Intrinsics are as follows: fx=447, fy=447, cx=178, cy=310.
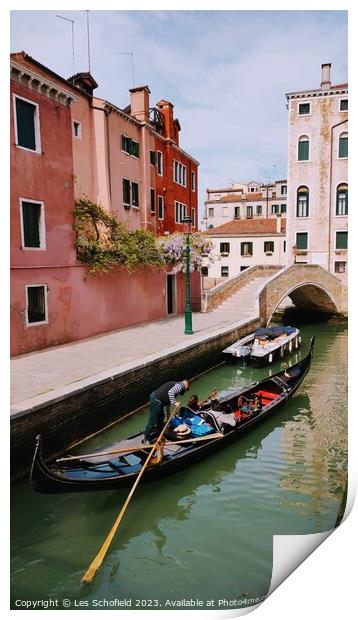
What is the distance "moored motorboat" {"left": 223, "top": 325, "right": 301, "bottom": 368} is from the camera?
8.75m

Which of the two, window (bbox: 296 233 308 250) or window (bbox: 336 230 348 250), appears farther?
window (bbox: 296 233 308 250)

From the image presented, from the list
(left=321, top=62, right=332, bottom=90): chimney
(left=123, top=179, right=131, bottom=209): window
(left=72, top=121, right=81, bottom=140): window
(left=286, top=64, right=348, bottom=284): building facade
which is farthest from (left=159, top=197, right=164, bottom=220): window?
(left=321, top=62, right=332, bottom=90): chimney

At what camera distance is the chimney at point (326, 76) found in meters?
3.98

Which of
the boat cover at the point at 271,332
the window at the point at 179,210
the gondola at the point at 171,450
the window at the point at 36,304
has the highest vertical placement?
the window at the point at 179,210

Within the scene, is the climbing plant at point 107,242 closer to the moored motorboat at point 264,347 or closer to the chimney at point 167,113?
the chimney at point 167,113

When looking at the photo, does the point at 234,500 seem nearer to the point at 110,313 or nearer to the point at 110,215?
the point at 110,313

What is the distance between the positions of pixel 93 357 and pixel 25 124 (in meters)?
3.19

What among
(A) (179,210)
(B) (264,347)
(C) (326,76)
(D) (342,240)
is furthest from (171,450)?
(A) (179,210)

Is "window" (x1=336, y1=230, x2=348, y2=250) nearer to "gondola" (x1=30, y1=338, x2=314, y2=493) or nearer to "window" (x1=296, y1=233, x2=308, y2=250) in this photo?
"gondola" (x1=30, y1=338, x2=314, y2=493)

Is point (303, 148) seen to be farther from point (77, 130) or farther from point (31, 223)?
point (31, 223)

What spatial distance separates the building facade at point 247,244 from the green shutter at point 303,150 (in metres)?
Answer: 5.13

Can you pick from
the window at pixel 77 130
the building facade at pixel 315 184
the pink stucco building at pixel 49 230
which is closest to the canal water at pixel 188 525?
the pink stucco building at pixel 49 230

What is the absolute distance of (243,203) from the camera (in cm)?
1792

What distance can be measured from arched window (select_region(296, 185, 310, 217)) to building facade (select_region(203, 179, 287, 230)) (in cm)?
437
